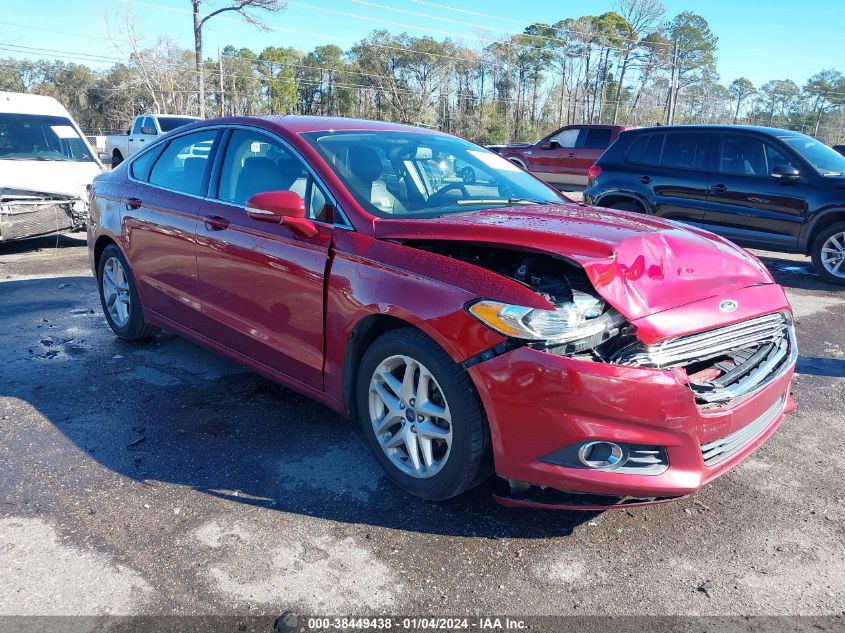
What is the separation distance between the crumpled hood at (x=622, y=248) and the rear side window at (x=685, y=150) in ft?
19.2

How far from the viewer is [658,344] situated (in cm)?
261

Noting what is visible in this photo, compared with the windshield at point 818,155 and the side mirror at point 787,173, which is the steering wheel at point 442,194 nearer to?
the side mirror at point 787,173

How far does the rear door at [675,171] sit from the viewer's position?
8.67 m

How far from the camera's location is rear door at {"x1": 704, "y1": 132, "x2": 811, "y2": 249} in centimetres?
809

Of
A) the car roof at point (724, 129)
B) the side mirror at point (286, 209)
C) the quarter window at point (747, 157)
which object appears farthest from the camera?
the car roof at point (724, 129)

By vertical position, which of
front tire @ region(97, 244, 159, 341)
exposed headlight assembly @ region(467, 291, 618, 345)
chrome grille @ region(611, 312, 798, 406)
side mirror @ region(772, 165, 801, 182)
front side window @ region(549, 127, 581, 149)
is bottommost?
front tire @ region(97, 244, 159, 341)

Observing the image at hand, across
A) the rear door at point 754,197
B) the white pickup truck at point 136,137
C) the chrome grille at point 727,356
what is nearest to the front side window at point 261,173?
the chrome grille at point 727,356

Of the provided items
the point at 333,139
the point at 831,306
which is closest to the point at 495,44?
the point at 831,306

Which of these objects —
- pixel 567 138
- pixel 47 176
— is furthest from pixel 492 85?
pixel 47 176

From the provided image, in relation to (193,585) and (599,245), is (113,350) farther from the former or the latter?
(599,245)

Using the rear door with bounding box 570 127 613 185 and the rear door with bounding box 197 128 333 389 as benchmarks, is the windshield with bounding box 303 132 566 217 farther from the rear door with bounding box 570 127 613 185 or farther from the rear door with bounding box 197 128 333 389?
the rear door with bounding box 570 127 613 185

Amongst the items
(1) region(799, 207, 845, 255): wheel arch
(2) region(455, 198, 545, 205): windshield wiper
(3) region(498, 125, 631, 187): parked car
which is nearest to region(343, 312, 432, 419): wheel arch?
(2) region(455, 198, 545, 205): windshield wiper

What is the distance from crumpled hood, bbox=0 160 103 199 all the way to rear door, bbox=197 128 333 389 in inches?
242

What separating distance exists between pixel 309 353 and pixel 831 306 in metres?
6.08
